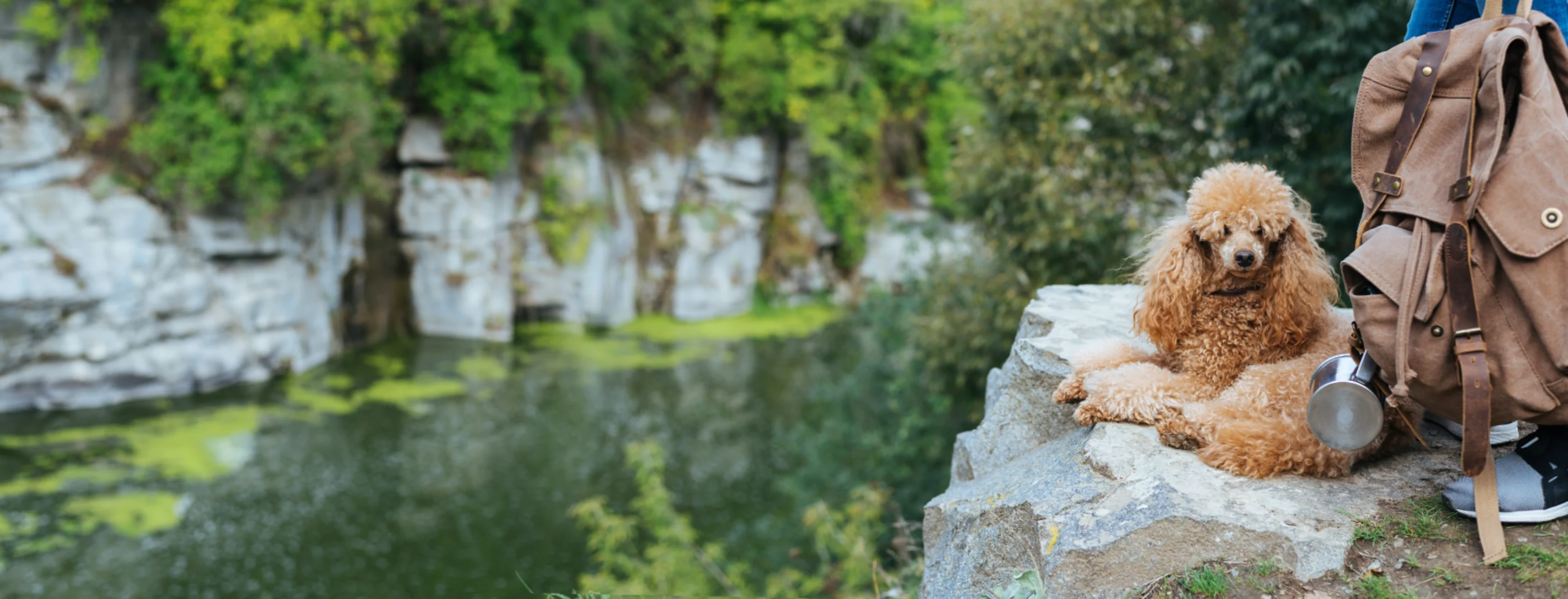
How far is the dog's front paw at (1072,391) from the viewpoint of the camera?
3.00 m

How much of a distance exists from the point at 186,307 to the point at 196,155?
6.22 feet

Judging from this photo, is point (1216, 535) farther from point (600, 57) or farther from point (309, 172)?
point (600, 57)

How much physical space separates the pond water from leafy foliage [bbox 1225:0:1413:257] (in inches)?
136

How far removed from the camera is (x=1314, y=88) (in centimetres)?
590

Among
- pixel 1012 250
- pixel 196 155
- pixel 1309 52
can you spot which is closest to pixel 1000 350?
pixel 1012 250

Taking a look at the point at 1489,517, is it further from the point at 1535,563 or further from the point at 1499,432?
the point at 1499,432

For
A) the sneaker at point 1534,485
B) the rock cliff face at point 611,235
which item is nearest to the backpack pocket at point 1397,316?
the sneaker at point 1534,485

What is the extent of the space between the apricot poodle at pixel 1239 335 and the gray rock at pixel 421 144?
549 inches

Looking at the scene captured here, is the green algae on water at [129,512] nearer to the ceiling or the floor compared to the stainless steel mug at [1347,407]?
nearer to the floor

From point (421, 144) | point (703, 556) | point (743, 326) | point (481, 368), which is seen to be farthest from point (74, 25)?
point (743, 326)

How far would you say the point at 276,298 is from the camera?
13.0 metres

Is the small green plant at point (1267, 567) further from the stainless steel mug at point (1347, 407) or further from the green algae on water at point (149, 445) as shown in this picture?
the green algae on water at point (149, 445)

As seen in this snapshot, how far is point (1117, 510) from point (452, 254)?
14.1 m

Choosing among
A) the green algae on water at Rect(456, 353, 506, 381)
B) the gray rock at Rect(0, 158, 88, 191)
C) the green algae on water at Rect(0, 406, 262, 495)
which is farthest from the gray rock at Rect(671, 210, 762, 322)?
the gray rock at Rect(0, 158, 88, 191)
